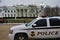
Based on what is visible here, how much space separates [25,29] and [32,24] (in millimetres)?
526

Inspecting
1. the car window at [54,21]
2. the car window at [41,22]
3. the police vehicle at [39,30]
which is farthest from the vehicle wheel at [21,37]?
the car window at [54,21]

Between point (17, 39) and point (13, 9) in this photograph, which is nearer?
point (17, 39)

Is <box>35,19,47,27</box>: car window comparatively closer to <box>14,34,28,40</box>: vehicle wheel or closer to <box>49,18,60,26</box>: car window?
<box>49,18,60,26</box>: car window

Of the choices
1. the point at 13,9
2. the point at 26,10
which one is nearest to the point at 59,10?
the point at 26,10

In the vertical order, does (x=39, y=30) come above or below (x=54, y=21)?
below

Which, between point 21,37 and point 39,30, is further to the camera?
point 21,37

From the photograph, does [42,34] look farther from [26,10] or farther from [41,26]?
[26,10]

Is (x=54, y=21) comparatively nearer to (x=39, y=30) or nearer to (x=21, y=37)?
(x=39, y=30)

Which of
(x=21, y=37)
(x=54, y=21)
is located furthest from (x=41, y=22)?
(x=21, y=37)

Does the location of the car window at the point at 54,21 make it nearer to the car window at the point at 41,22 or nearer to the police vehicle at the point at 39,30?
the police vehicle at the point at 39,30

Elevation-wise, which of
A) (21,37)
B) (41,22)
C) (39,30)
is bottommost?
(21,37)

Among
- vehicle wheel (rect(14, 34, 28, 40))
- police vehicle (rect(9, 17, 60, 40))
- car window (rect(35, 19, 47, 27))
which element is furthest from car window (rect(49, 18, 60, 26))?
vehicle wheel (rect(14, 34, 28, 40))

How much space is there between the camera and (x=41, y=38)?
12.7m

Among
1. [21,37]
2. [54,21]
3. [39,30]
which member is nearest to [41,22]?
[39,30]
